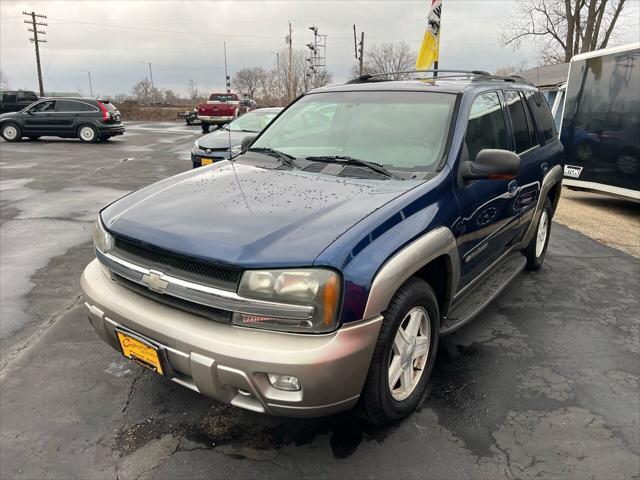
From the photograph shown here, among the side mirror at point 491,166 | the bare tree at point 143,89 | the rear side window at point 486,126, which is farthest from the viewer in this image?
the bare tree at point 143,89

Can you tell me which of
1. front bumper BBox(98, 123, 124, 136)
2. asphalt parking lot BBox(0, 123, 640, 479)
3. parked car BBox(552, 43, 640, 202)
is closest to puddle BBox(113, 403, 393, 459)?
asphalt parking lot BBox(0, 123, 640, 479)

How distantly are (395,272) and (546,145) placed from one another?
132 inches

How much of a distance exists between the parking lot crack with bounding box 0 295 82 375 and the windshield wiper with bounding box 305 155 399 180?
7.97ft

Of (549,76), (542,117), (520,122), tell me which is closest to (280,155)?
(520,122)

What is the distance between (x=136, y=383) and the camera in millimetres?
3033

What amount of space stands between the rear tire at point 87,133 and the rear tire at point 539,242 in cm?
1809

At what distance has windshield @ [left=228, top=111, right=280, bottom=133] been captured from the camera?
10398 millimetres

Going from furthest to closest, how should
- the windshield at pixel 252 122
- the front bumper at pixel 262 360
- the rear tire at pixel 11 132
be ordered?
the rear tire at pixel 11 132 < the windshield at pixel 252 122 < the front bumper at pixel 262 360

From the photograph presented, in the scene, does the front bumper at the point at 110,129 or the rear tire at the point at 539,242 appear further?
the front bumper at the point at 110,129

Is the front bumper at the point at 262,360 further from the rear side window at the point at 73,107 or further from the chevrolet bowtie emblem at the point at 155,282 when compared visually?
the rear side window at the point at 73,107

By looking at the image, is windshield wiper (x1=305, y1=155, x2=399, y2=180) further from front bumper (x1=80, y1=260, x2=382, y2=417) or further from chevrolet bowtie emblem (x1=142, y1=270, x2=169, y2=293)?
chevrolet bowtie emblem (x1=142, y1=270, x2=169, y2=293)

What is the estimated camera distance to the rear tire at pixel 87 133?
18.8 m

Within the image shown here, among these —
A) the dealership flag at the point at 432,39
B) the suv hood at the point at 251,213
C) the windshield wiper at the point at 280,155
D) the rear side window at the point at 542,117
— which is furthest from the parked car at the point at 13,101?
the suv hood at the point at 251,213

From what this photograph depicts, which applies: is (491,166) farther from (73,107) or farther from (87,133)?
(73,107)
